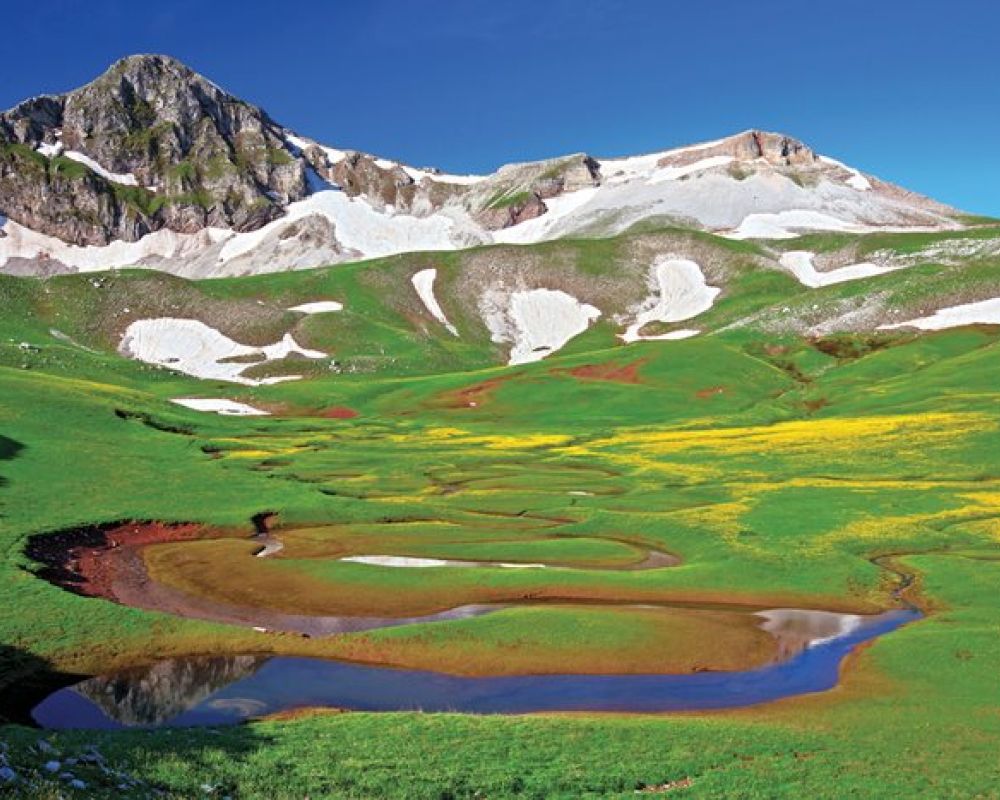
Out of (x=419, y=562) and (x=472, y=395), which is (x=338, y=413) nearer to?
(x=472, y=395)

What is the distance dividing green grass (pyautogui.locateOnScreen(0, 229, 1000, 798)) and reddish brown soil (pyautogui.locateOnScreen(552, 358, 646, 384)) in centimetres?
949

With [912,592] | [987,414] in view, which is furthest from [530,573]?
[987,414]

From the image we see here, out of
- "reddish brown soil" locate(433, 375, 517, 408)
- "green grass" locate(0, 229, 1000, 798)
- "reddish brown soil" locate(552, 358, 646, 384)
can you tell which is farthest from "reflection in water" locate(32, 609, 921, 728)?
"reddish brown soil" locate(552, 358, 646, 384)

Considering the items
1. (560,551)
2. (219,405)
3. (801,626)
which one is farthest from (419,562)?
(219,405)

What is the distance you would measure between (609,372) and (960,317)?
241 ft

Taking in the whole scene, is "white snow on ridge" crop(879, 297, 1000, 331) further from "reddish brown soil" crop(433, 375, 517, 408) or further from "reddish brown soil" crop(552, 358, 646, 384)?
"reddish brown soil" crop(433, 375, 517, 408)

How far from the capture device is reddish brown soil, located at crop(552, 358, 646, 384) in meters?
148

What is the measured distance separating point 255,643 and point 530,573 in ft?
52.7

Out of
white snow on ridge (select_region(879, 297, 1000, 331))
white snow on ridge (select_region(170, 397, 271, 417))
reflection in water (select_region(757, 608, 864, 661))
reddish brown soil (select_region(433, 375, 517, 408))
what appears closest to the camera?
reflection in water (select_region(757, 608, 864, 661))

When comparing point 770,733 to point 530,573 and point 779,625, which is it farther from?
point 530,573

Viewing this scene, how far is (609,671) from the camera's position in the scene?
108ft

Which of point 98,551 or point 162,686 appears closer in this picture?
point 162,686

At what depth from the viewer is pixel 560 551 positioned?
50.7m

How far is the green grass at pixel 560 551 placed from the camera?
72.8 feet
